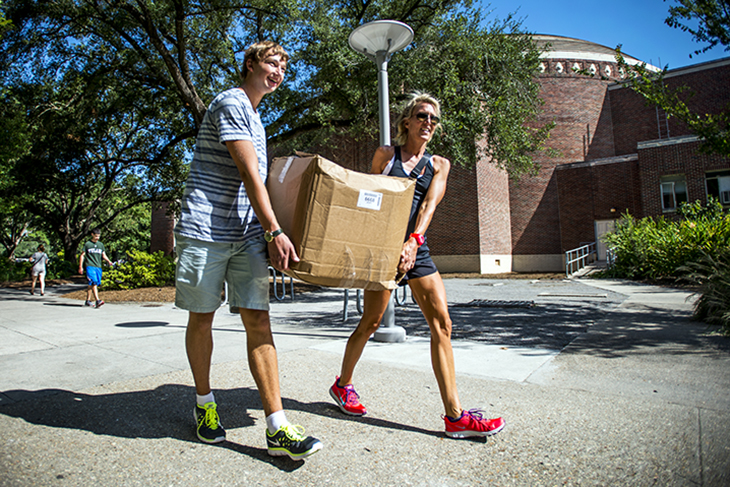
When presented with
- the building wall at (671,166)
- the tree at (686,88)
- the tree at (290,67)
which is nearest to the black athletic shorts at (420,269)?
the tree at (686,88)

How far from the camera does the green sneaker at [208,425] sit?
2.32 meters

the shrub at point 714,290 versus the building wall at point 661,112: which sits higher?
the building wall at point 661,112

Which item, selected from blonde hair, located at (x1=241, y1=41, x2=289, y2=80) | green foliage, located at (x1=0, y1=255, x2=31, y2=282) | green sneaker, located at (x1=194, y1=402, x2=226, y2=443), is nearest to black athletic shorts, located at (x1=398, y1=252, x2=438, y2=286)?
green sneaker, located at (x1=194, y1=402, x2=226, y2=443)

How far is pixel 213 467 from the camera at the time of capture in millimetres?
2080

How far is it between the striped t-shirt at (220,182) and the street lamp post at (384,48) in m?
3.19

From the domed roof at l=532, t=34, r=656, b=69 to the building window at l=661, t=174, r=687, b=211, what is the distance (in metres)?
8.53

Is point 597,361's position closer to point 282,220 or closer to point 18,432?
point 282,220

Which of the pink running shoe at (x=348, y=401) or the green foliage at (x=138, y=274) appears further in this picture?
the green foliage at (x=138, y=274)

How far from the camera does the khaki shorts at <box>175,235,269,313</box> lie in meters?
2.28

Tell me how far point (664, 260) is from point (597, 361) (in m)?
13.7

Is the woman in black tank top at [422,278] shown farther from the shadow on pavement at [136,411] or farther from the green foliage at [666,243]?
the green foliage at [666,243]

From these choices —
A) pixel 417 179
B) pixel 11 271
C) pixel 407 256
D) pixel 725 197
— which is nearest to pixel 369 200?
pixel 407 256

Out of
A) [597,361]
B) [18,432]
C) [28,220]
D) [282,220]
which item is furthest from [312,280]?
[28,220]

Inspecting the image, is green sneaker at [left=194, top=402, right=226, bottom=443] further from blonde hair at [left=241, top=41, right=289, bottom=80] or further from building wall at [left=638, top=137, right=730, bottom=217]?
building wall at [left=638, top=137, right=730, bottom=217]
